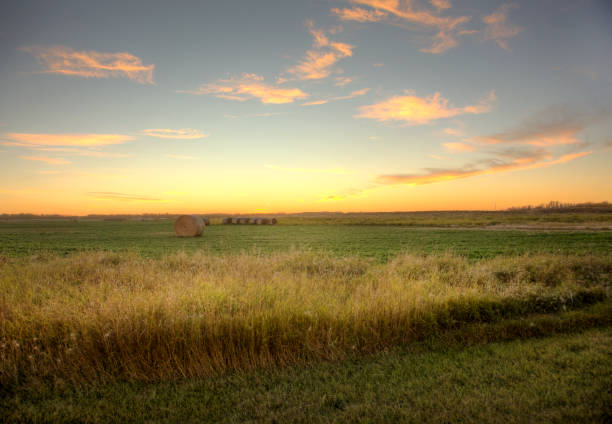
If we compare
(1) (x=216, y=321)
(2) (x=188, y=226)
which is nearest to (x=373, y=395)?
(1) (x=216, y=321)

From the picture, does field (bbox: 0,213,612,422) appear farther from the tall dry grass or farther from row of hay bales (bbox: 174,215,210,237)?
row of hay bales (bbox: 174,215,210,237)

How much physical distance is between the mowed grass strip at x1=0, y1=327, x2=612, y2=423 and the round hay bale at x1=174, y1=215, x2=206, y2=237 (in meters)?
36.2

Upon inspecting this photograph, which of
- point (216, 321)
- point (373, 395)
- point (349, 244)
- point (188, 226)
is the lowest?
point (349, 244)

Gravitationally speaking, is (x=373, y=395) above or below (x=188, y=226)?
below

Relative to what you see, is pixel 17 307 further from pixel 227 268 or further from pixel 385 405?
pixel 385 405

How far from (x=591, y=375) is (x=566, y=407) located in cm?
138

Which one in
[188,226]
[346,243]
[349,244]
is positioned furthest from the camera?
[188,226]

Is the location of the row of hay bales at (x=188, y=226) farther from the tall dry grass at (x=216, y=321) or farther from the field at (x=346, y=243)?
the tall dry grass at (x=216, y=321)

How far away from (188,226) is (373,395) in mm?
38349

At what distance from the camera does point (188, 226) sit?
40250mm

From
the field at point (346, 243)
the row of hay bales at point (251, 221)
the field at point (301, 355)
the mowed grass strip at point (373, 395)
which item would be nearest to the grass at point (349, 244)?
the field at point (346, 243)

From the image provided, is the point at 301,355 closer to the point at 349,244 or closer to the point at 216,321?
the point at 216,321

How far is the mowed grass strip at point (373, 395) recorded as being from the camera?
4.22 meters

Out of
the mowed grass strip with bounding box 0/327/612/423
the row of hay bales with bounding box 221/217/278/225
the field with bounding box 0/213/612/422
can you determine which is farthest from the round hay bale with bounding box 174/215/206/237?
the row of hay bales with bounding box 221/217/278/225
